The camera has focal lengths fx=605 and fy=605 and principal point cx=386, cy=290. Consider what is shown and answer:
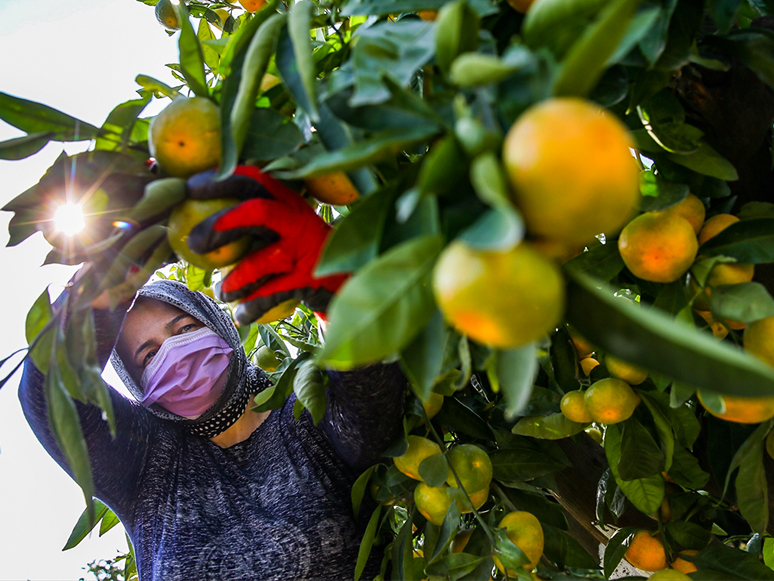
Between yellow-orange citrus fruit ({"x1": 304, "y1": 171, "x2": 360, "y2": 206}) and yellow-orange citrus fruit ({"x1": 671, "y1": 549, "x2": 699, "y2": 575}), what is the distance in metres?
0.73

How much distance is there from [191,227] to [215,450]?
99cm

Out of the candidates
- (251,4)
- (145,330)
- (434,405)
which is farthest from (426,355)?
(145,330)

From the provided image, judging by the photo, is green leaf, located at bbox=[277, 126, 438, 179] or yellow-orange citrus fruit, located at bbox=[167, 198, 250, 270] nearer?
green leaf, located at bbox=[277, 126, 438, 179]

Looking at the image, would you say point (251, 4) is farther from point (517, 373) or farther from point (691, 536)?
point (691, 536)

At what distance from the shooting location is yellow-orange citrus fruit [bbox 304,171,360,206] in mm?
547

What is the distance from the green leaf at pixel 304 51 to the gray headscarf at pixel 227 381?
92 centimetres

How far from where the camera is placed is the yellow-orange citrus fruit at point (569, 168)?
279 millimetres

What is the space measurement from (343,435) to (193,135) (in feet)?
2.29

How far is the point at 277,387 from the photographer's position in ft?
3.00

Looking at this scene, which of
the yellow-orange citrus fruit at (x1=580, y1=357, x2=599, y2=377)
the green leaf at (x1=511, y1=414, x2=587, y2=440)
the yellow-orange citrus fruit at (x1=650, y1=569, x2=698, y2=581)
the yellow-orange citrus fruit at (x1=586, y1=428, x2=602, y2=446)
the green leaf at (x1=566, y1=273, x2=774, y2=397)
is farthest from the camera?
the yellow-orange citrus fruit at (x1=586, y1=428, x2=602, y2=446)

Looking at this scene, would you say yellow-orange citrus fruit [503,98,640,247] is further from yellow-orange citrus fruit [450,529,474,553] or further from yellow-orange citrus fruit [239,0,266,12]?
yellow-orange citrus fruit [239,0,266,12]

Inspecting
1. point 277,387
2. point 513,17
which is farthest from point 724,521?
point 513,17

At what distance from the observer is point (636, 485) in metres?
0.85

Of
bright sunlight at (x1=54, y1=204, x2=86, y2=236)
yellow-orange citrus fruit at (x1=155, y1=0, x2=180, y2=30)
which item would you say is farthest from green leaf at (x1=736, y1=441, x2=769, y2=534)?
yellow-orange citrus fruit at (x1=155, y1=0, x2=180, y2=30)
